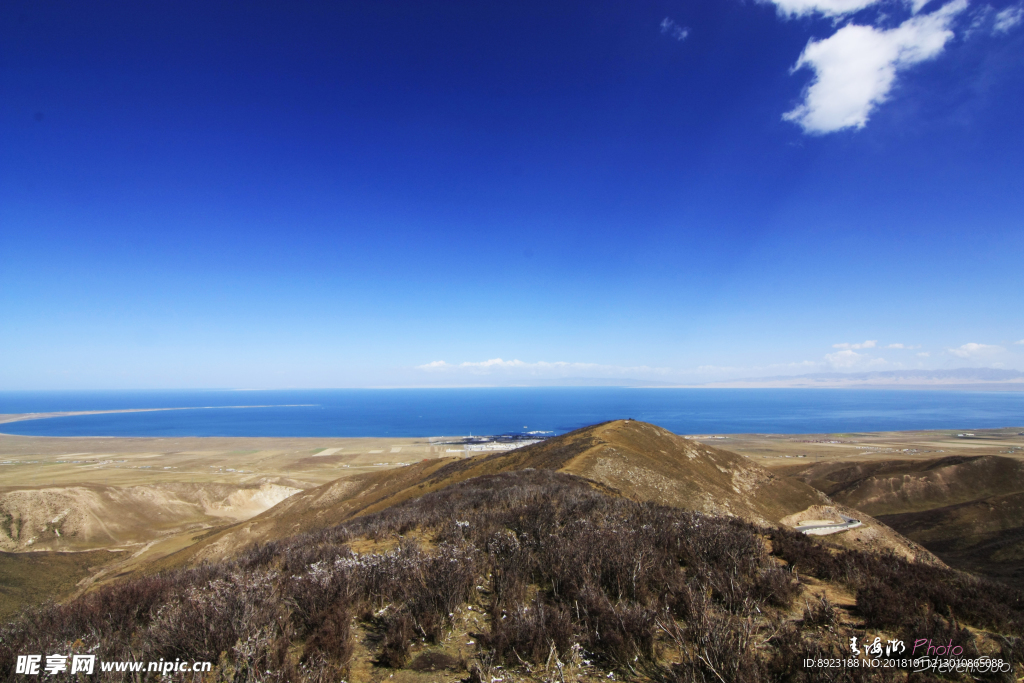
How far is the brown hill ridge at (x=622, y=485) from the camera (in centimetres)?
2159

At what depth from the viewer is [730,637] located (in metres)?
4.12

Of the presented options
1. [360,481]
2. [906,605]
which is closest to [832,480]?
[360,481]

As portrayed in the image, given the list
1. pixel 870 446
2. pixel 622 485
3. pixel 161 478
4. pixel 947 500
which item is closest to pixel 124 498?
pixel 161 478

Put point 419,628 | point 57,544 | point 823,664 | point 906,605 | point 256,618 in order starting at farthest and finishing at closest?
point 57,544
point 906,605
point 419,628
point 256,618
point 823,664

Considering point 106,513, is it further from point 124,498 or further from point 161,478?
point 161,478

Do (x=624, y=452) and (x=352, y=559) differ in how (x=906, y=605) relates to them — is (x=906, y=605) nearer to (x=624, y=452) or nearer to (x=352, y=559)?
(x=352, y=559)

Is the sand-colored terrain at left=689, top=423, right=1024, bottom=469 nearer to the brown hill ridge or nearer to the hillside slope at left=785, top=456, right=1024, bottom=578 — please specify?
the hillside slope at left=785, top=456, right=1024, bottom=578

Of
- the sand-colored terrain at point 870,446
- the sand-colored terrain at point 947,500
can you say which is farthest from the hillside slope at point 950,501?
the sand-colored terrain at point 870,446

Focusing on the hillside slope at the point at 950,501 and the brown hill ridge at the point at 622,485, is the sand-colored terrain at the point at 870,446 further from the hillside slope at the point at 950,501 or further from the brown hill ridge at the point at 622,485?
the brown hill ridge at the point at 622,485

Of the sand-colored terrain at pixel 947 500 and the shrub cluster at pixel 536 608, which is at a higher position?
the shrub cluster at pixel 536 608

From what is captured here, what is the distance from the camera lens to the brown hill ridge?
21.6 m

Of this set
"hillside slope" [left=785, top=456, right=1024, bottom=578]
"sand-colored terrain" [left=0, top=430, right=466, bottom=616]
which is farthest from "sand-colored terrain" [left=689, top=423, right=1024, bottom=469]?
"sand-colored terrain" [left=0, top=430, right=466, bottom=616]

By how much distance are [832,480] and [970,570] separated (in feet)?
91.6

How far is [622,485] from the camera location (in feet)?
69.5
